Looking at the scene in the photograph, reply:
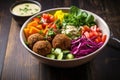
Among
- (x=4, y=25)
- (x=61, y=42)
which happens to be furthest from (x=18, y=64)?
(x=4, y=25)

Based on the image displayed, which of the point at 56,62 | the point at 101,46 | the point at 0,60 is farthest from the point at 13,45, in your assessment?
the point at 101,46

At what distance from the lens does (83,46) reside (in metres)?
1.19

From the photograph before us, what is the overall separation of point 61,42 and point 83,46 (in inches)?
4.4

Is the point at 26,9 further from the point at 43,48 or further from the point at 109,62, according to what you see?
the point at 109,62

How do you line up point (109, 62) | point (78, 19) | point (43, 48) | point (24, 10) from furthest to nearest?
1. point (24, 10)
2. point (78, 19)
3. point (109, 62)
4. point (43, 48)

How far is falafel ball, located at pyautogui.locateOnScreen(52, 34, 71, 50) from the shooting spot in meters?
1.15

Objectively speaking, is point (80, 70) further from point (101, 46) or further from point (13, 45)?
point (13, 45)

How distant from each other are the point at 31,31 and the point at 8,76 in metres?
0.25

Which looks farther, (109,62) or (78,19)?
Answer: (78,19)

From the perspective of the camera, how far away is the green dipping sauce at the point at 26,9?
152 cm

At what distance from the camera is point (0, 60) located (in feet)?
4.28

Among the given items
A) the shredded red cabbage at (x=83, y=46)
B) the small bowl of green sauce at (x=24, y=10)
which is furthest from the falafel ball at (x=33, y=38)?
the small bowl of green sauce at (x=24, y=10)

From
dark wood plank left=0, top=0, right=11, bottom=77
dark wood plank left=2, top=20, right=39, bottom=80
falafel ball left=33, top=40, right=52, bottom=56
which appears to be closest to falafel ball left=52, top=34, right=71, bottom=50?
falafel ball left=33, top=40, right=52, bottom=56

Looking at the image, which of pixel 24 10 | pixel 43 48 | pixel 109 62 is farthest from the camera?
pixel 24 10
